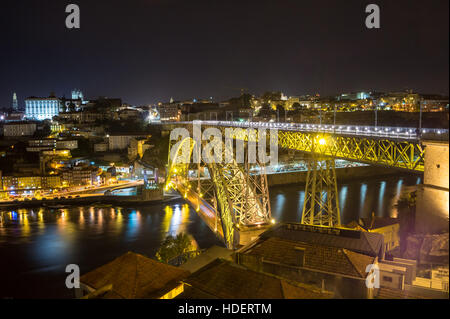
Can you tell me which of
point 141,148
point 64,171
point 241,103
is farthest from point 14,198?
point 241,103

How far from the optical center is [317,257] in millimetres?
3377

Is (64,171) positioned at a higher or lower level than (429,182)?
lower

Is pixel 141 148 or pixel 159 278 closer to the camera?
pixel 159 278

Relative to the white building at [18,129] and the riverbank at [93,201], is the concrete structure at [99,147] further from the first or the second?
the riverbank at [93,201]

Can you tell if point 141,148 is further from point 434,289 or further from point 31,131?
point 434,289

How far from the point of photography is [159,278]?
3.45 m

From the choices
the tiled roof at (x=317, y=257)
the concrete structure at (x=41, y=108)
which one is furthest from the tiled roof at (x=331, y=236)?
the concrete structure at (x=41, y=108)

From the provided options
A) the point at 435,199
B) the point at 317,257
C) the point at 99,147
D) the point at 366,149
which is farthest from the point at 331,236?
the point at 99,147

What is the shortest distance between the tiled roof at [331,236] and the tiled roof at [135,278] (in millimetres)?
1217

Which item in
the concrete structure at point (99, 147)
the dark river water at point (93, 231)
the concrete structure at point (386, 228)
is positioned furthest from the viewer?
the concrete structure at point (99, 147)

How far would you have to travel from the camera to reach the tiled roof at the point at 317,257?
3.18m

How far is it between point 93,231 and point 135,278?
934 centimetres

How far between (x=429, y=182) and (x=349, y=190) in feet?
51.4

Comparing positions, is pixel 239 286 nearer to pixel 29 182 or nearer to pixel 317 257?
pixel 317 257
